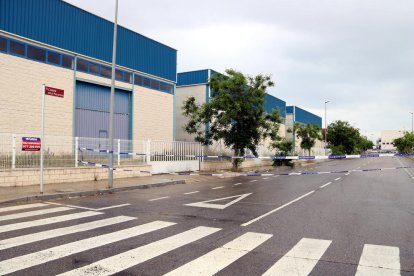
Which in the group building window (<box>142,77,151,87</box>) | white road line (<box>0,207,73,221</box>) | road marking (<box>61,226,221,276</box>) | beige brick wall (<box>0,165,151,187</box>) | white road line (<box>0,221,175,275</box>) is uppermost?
building window (<box>142,77,151,87</box>)

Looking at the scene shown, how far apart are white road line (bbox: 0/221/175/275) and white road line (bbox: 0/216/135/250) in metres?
0.68

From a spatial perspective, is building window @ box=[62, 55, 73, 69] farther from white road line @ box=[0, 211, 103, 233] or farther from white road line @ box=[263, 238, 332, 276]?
white road line @ box=[263, 238, 332, 276]

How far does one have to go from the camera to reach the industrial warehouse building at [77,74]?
18.0 m

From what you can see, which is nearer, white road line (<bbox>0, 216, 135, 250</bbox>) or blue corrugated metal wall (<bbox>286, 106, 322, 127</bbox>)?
white road line (<bbox>0, 216, 135, 250</bbox>)

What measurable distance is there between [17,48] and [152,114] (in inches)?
423

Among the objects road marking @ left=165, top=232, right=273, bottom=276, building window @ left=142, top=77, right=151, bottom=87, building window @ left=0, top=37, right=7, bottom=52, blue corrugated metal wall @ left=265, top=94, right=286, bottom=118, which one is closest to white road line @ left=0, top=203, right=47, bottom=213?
road marking @ left=165, top=232, right=273, bottom=276

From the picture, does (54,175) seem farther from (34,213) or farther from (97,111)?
(97,111)

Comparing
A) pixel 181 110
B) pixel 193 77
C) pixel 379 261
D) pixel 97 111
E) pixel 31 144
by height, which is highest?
pixel 193 77

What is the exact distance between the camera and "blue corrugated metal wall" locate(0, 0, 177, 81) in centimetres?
1823

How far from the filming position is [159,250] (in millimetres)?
5613

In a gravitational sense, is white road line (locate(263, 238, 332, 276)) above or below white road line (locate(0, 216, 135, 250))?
below

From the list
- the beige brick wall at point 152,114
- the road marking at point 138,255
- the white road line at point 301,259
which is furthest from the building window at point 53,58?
the white road line at point 301,259

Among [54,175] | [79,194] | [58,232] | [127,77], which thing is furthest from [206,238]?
[127,77]

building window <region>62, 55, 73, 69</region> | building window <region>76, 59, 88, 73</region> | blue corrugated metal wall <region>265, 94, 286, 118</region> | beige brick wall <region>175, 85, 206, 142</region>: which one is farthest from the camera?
blue corrugated metal wall <region>265, 94, 286, 118</region>
